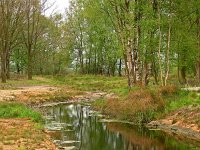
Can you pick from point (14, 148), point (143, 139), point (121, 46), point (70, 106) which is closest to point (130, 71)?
point (121, 46)

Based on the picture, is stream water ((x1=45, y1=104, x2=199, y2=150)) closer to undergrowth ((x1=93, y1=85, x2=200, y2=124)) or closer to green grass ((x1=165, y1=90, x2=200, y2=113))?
undergrowth ((x1=93, y1=85, x2=200, y2=124))

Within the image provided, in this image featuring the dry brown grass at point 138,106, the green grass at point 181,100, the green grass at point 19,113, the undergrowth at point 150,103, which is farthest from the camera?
the dry brown grass at point 138,106

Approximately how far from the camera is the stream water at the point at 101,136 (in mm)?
19078

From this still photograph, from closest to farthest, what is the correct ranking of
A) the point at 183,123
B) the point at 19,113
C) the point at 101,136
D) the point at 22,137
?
the point at 22,137 < the point at 101,136 < the point at 183,123 < the point at 19,113

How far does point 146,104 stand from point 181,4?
13.0 metres

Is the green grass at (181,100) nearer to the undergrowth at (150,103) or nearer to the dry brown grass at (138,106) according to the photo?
the undergrowth at (150,103)

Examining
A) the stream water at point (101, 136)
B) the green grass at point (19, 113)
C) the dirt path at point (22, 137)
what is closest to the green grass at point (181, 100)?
the stream water at point (101, 136)

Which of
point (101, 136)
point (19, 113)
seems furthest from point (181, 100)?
point (19, 113)

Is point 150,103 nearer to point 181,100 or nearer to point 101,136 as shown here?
point 181,100

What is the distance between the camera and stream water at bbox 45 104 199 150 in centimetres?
1908

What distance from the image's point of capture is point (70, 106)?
36781mm

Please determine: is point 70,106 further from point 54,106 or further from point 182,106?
point 182,106

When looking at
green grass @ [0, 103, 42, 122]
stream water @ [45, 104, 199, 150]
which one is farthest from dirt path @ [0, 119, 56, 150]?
green grass @ [0, 103, 42, 122]

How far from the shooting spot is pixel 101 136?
2202cm
